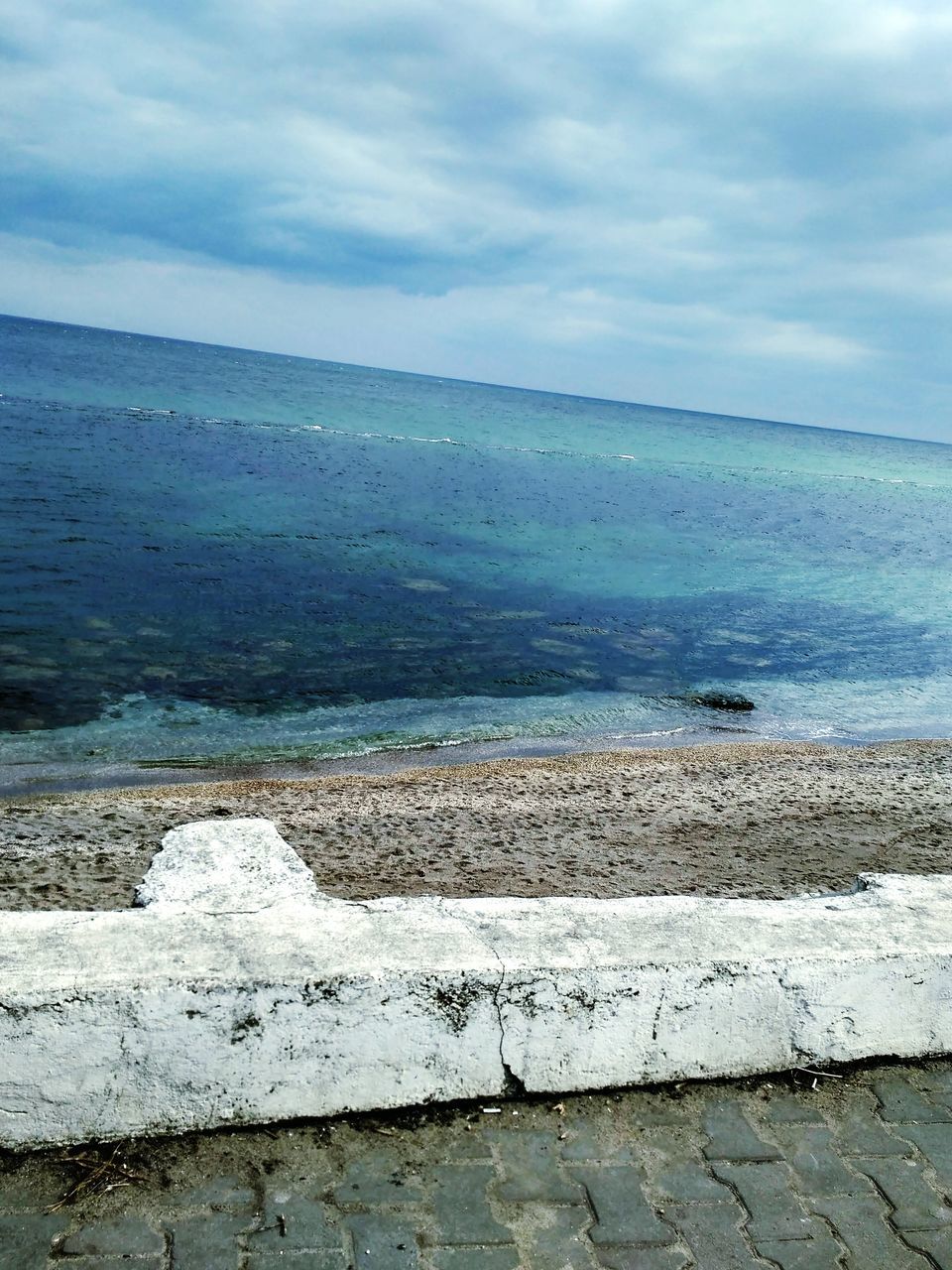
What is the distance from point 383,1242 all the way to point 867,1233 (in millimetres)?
1271

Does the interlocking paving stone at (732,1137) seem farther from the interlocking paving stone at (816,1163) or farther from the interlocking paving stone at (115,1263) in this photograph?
the interlocking paving stone at (115,1263)

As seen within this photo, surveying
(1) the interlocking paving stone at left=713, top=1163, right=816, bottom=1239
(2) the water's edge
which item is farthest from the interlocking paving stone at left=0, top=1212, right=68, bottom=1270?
(2) the water's edge

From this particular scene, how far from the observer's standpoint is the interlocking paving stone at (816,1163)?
2605 millimetres

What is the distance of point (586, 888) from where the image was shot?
5.09 m

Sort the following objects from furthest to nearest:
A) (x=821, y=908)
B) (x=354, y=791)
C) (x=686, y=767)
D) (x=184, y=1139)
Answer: (x=686, y=767)
(x=354, y=791)
(x=821, y=908)
(x=184, y=1139)

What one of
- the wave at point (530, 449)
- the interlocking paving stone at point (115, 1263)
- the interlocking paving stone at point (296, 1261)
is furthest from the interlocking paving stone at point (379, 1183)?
the wave at point (530, 449)

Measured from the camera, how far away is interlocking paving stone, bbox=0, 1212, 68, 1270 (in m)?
2.16

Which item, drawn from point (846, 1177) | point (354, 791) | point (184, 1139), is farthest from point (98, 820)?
point (846, 1177)

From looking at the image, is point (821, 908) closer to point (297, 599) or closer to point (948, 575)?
point (297, 599)

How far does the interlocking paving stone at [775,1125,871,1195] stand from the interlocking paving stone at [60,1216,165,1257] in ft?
5.68

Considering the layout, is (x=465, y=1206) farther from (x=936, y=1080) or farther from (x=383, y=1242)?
(x=936, y=1080)

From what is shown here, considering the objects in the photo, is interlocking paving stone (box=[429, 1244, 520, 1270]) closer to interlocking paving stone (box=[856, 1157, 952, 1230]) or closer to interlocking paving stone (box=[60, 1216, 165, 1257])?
interlocking paving stone (box=[60, 1216, 165, 1257])

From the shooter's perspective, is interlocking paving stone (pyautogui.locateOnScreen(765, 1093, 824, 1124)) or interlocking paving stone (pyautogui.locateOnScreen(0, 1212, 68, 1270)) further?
interlocking paving stone (pyautogui.locateOnScreen(765, 1093, 824, 1124))

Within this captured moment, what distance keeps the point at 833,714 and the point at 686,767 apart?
179 inches
